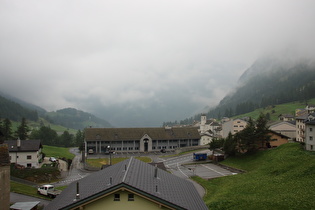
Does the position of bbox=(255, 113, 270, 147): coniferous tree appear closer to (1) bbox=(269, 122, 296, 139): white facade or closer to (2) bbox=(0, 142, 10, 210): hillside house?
(1) bbox=(269, 122, 296, 139): white facade

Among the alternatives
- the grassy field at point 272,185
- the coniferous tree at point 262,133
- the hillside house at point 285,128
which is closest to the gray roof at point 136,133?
the hillside house at point 285,128

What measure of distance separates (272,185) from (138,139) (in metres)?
61.6

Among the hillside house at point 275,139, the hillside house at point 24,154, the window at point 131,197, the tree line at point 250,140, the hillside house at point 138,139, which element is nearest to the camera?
the window at point 131,197

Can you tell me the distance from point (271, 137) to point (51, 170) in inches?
1953

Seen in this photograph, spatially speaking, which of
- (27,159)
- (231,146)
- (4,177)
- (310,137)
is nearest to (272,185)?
(310,137)

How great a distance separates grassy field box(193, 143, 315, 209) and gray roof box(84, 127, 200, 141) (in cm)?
4497

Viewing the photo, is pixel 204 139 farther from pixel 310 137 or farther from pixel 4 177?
pixel 4 177

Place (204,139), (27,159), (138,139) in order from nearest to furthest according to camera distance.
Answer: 1. (27,159)
2. (138,139)
3. (204,139)

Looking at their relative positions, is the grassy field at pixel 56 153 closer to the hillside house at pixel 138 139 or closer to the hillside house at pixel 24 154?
the hillside house at pixel 138 139

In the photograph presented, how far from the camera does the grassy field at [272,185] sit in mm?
26453

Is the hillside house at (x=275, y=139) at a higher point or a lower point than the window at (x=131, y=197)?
lower

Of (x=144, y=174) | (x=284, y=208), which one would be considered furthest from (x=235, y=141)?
(x=144, y=174)

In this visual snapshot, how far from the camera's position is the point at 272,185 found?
32.7 m

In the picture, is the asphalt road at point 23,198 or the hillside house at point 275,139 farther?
the hillside house at point 275,139
